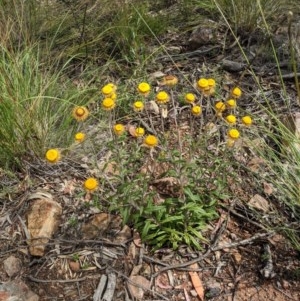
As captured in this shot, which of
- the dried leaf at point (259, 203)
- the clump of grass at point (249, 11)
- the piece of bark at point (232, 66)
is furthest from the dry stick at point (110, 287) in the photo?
the clump of grass at point (249, 11)

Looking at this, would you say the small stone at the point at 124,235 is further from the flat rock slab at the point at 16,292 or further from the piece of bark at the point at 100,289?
the flat rock slab at the point at 16,292

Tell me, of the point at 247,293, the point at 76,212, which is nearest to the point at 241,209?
the point at 247,293

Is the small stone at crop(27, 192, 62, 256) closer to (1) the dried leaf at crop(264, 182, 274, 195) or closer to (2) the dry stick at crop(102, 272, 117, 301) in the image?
(2) the dry stick at crop(102, 272, 117, 301)

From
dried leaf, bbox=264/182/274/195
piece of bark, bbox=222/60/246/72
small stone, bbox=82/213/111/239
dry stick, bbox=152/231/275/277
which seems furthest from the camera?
piece of bark, bbox=222/60/246/72

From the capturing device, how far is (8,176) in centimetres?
238

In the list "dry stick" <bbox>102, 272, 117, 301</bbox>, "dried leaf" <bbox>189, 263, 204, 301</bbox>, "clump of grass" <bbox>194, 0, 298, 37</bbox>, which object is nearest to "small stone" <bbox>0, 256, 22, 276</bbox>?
"dry stick" <bbox>102, 272, 117, 301</bbox>

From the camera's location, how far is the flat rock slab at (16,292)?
6.21 ft

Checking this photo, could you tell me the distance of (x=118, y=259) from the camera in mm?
2033

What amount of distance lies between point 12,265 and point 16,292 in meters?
0.15

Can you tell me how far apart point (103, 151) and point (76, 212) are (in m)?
0.44

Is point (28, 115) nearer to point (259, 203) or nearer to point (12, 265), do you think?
point (12, 265)

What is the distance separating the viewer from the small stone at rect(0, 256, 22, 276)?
2.01 metres

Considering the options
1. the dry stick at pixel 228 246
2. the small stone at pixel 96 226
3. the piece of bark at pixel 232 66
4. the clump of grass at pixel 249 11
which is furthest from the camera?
the clump of grass at pixel 249 11

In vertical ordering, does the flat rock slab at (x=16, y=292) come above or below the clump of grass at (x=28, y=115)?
below
